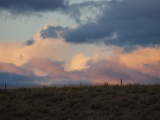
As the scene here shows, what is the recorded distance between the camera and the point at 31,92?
175 ft

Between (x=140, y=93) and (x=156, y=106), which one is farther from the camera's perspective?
(x=140, y=93)

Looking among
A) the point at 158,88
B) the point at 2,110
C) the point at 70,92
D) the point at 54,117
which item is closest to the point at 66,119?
the point at 54,117

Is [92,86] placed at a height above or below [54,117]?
above

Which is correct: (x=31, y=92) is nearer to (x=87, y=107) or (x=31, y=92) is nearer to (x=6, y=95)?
(x=6, y=95)

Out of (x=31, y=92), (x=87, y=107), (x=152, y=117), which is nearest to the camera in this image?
(x=152, y=117)

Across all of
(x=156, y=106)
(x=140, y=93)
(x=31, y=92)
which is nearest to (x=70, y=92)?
(x=31, y=92)

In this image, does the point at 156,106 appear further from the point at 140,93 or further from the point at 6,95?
the point at 6,95

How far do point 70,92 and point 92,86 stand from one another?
17.3 feet

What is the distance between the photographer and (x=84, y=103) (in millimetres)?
46344

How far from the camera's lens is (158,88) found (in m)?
51.4

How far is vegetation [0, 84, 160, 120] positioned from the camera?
41781 mm

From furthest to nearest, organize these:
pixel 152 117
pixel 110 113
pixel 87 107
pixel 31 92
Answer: pixel 31 92 → pixel 87 107 → pixel 110 113 → pixel 152 117

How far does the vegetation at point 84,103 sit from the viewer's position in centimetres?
4178

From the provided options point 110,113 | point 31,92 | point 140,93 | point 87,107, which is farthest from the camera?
point 31,92
